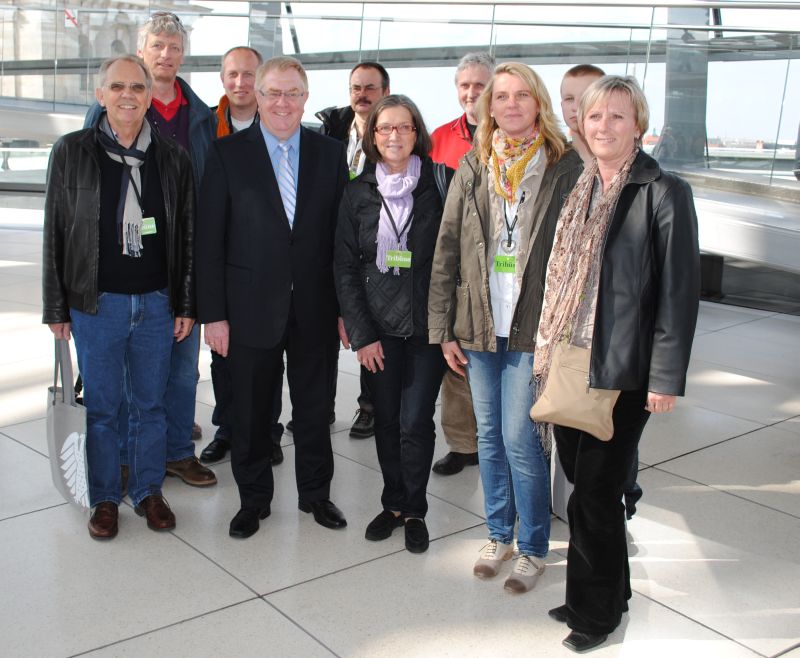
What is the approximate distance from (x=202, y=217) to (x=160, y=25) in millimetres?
1279

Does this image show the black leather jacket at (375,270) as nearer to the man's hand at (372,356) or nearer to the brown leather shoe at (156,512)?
the man's hand at (372,356)

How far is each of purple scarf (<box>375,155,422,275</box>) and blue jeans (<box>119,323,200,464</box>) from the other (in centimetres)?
131

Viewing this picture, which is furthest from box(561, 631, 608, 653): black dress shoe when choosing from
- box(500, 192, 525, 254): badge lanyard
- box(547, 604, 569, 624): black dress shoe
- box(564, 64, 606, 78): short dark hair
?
box(564, 64, 606, 78): short dark hair

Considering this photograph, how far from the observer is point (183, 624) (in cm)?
304

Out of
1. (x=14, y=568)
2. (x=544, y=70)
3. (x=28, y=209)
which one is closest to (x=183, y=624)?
(x=14, y=568)

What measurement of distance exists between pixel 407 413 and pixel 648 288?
1.26m

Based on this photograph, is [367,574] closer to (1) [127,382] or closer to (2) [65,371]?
(1) [127,382]

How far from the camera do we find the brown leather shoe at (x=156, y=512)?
3.79m

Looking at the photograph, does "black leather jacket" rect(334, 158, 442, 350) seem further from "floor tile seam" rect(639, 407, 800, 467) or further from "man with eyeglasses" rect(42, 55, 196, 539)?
"floor tile seam" rect(639, 407, 800, 467)

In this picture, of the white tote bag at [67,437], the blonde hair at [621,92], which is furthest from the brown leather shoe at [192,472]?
the blonde hair at [621,92]

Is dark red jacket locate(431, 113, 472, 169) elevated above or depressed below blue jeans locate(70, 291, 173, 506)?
above

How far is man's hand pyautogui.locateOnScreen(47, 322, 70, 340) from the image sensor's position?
12.0 ft

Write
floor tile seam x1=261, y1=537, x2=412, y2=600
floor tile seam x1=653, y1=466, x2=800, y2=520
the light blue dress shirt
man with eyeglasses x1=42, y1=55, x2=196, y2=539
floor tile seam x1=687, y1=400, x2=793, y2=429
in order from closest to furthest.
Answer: floor tile seam x1=261, y1=537, x2=412, y2=600 → man with eyeglasses x1=42, y1=55, x2=196, y2=539 → the light blue dress shirt → floor tile seam x1=653, y1=466, x2=800, y2=520 → floor tile seam x1=687, y1=400, x2=793, y2=429

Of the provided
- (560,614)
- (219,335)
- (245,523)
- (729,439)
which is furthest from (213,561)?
(729,439)
